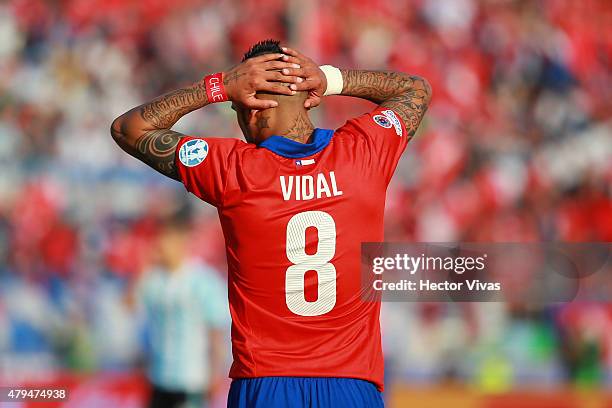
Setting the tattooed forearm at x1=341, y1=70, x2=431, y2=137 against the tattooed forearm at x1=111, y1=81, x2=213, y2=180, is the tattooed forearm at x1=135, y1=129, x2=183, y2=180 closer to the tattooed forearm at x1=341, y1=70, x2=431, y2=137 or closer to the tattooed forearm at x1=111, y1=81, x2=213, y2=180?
the tattooed forearm at x1=111, y1=81, x2=213, y2=180

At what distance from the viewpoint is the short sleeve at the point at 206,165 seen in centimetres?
275

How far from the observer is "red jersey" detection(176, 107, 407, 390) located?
273 centimetres

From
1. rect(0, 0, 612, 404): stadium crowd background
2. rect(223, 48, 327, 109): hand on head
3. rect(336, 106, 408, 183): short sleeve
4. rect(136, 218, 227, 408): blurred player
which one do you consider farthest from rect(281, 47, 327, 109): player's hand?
rect(0, 0, 612, 404): stadium crowd background

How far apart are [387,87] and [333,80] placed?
0.69 ft

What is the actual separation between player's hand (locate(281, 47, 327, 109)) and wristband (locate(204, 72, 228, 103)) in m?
0.22

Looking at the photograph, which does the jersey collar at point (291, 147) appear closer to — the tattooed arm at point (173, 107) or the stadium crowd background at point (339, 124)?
the tattooed arm at point (173, 107)

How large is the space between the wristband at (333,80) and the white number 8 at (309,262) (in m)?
0.58

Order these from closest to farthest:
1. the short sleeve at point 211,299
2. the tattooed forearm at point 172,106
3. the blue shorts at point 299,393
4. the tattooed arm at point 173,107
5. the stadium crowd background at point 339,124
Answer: the blue shorts at point 299,393 < the tattooed arm at point 173,107 < the tattooed forearm at point 172,106 < the short sleeve at point 211,299 < the stadium crowd background at point 339,124

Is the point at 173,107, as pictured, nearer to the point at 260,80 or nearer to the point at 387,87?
the point at 260,80

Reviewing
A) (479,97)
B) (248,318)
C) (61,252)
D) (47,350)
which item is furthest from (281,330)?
(479,97)

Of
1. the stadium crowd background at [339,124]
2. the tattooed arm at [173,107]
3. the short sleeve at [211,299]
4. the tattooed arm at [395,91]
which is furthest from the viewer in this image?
the stadium crowd background at [339,124]

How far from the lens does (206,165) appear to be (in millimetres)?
2758

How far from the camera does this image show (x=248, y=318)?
2779mm

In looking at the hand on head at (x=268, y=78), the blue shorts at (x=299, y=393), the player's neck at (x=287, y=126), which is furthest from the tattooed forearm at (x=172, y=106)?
the blue shorts at (x=299, y=393)
